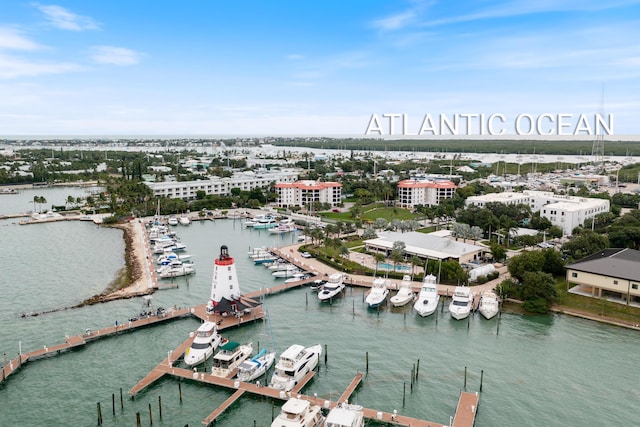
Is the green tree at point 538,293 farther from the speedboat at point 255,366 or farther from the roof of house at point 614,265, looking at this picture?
the speedboat at point 255,366

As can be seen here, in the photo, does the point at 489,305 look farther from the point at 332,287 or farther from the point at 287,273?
the point at 287,273

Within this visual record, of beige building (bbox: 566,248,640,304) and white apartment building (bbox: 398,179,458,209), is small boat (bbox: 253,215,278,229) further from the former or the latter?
beige building (bbox: 566,248,640,304)

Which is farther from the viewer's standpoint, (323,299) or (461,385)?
(323,299)

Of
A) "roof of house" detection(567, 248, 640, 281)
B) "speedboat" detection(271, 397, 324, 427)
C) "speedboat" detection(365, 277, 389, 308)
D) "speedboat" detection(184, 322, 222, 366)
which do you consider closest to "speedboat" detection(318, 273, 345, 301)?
"speedboat" detection(365, 277, 389, 308)

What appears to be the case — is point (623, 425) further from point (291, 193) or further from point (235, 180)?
point (235, 180)

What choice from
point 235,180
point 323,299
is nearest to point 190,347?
point 323,299

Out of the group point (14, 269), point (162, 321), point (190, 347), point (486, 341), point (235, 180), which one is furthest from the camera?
point (235, 180)

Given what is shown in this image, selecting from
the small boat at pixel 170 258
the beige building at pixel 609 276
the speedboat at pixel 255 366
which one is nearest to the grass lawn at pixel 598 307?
the beige building at pixel 609 276
